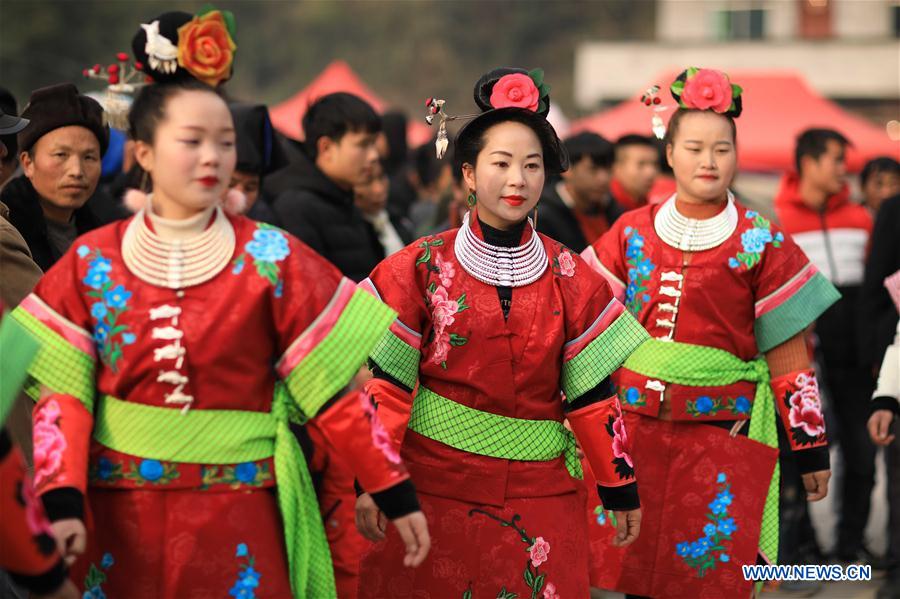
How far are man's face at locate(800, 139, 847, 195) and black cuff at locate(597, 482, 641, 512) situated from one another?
3.86m

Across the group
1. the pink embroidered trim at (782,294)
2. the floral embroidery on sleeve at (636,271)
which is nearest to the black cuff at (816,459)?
the pink embroidered trim at (782,294)

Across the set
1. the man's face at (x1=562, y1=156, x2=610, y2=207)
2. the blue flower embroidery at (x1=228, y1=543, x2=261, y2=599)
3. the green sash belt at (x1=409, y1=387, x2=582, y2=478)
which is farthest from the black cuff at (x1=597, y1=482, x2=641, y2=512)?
the man's face at (x1=562, y1=156, x2=610, y2=207)

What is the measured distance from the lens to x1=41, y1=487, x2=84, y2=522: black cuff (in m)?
2.96

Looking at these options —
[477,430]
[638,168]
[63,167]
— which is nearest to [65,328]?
[477,430]

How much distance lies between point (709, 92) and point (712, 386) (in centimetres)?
103

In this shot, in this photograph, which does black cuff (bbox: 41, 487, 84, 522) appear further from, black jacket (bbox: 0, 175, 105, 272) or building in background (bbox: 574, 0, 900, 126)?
building in background (bbox: 574, 0, 900, 126)

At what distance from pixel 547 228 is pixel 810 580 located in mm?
2190

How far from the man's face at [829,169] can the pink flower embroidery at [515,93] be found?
383 cm

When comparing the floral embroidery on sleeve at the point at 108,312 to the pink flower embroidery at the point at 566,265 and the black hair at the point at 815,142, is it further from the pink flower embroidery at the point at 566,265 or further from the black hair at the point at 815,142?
the black hair at the point at 815,142

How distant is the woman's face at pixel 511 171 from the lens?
383 cm

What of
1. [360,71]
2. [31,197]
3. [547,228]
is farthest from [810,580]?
[360,71]

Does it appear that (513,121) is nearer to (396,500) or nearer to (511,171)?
(511,171)

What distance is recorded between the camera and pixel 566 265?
394 centimetres

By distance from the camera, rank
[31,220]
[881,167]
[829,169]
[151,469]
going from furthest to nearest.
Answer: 1. [881,167]
2. [829,169]
3. [31,220]
4. [151,469]
